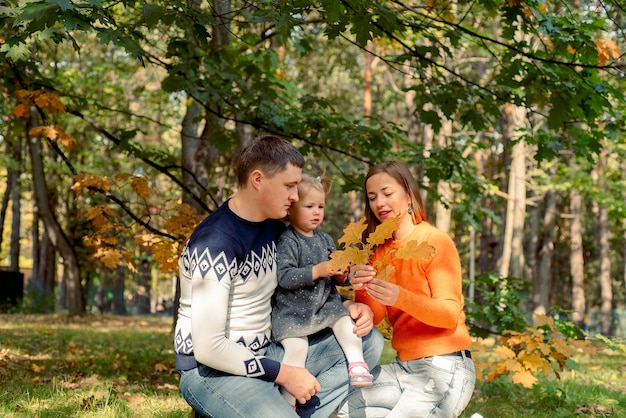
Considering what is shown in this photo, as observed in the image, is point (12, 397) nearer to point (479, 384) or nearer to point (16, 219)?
point (479, 384)

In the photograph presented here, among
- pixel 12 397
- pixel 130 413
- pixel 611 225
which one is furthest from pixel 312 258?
pixel 611 225

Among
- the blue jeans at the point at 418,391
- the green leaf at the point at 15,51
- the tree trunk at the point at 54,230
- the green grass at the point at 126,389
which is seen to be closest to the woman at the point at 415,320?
the blue jeans at the point at 418,391

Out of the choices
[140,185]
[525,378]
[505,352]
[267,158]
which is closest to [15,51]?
[140,185]

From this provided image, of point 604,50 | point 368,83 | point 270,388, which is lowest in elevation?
point 270,388

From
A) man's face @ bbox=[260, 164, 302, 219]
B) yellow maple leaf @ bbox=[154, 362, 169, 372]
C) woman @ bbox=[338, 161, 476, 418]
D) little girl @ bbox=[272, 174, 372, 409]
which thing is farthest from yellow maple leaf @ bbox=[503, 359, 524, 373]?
yellow maple leaf @ bbox=[154, 362, 169, 372]

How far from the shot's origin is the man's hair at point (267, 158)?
301cm

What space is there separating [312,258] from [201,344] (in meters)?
0.75

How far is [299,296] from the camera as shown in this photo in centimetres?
319

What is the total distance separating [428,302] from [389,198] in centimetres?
60

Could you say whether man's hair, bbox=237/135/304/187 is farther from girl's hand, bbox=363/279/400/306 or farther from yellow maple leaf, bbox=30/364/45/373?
yellow maple leaf, bbox=30/364/45/373

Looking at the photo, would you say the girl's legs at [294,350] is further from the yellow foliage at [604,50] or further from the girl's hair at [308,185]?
the yellow foliage at [604,50]

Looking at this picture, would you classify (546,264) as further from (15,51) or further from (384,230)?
(384,230)

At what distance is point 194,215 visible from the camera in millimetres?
5383

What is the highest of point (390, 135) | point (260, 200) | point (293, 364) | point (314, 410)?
point (390, 135)
